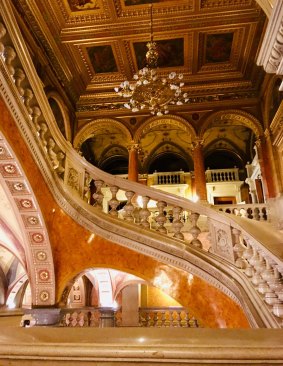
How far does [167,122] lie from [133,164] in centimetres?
221

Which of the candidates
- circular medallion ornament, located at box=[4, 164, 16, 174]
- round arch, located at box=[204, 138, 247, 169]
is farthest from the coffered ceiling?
circular medallion ornament, located at box=[4, 164, 16, 174]

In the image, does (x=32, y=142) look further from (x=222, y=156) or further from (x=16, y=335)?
(x=222, y=156)

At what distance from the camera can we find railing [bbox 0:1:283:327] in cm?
334

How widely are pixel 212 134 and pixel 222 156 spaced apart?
5.97 feet

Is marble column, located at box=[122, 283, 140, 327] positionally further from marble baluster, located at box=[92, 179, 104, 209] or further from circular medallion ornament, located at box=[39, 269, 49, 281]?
marble baluster, located at box=[92, 179, 104, 209]

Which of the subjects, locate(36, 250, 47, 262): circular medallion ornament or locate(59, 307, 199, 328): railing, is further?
locate(59, 307, 199, 328): railing

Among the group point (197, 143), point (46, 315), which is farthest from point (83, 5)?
point (46, 315)

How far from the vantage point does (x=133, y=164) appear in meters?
12.0

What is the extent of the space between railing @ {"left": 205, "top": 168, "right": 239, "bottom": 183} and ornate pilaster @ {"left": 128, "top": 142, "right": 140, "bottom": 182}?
543cm

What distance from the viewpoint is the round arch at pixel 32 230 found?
4.93m

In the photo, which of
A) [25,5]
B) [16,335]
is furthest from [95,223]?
[25,5]

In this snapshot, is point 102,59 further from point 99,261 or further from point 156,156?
point 99,261

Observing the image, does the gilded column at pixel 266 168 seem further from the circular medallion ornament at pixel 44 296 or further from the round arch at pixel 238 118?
the circular medallion ornament at pixel 44 296

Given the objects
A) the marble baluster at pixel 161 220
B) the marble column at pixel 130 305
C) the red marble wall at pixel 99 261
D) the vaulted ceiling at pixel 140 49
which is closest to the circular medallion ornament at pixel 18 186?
the red marble wall at pixel 99 261
